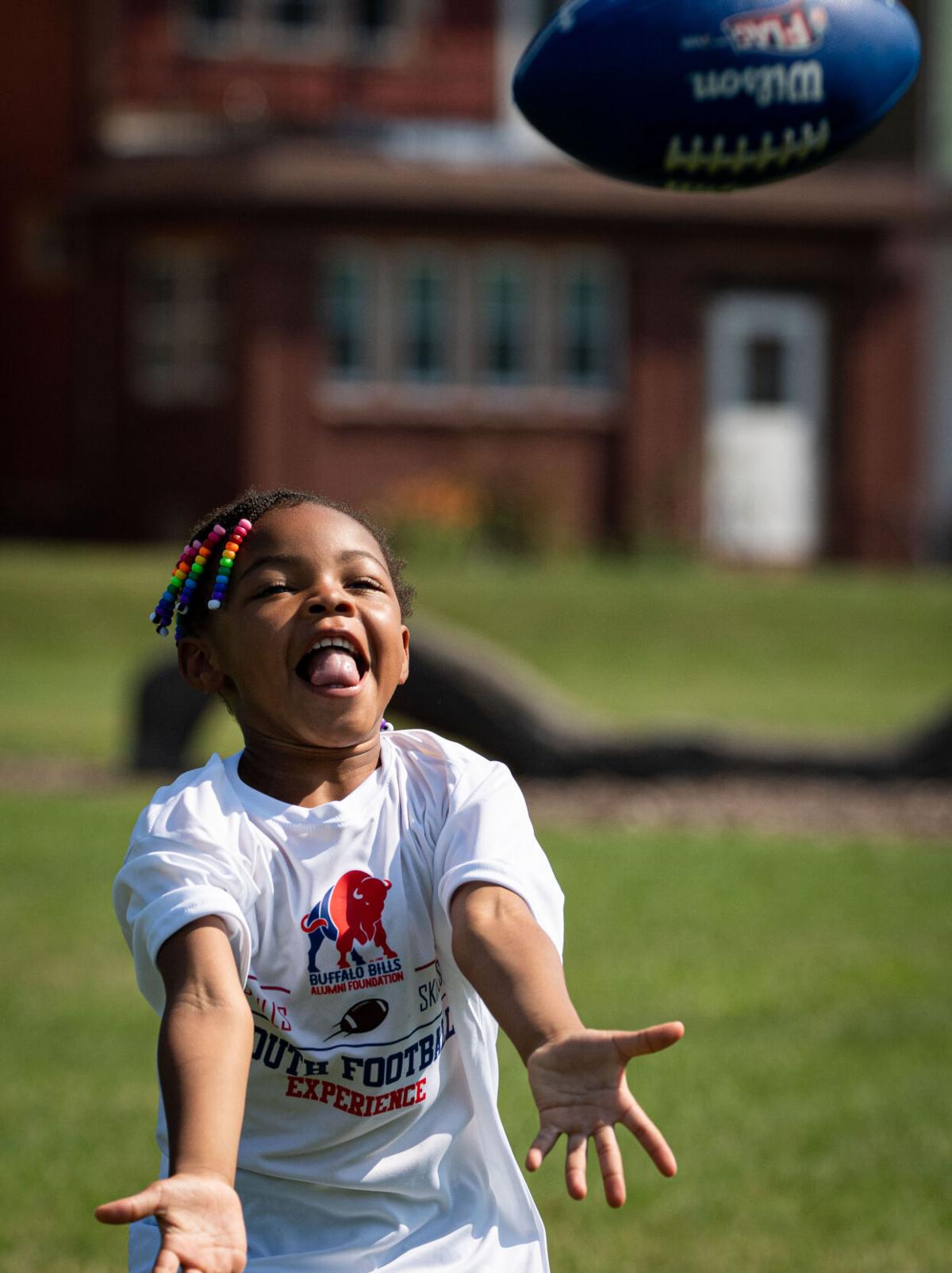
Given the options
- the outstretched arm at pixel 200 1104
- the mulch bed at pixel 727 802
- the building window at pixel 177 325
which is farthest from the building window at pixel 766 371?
the outstretched arm at pixel 200 1104

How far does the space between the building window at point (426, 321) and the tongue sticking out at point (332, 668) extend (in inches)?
873

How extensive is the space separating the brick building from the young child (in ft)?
67.7

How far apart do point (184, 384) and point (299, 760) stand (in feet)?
74.0

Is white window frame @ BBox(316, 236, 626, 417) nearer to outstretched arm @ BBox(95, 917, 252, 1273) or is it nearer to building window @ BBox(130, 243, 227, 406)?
building window @ BBox(130, 243, 227, 406)

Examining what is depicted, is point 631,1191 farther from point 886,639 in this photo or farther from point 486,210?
point 486,210

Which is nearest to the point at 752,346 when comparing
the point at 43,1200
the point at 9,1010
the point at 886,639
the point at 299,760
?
the point at 886,639

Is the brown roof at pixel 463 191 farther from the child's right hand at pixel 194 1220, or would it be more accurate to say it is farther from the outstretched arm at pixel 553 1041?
the child's right hand at pixel 194 1220

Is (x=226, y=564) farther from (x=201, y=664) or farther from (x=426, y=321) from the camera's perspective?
(x=426, y=321)

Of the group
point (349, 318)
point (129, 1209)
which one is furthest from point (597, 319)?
point (129, 1209)

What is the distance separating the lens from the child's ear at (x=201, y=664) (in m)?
2.96

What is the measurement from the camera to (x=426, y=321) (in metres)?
24.9

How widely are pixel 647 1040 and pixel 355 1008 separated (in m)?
0.58

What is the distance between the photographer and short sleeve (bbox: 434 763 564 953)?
278cm

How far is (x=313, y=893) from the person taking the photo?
2793mm
